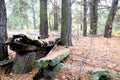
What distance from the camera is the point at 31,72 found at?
18.8ft

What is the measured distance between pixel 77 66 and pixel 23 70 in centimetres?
176

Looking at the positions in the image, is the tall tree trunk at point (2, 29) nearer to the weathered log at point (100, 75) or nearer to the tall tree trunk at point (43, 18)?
the weathered log at point (100, 75)

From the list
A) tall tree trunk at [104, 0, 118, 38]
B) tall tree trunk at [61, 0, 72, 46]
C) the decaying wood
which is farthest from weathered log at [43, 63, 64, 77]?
tall tree trunk at [104, 0, 118, 38]

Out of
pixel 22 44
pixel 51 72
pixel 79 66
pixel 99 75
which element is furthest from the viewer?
pixel 79 66

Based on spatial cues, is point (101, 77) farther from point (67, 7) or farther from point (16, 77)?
point (67, 7)

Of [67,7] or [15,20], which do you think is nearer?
[67,7]

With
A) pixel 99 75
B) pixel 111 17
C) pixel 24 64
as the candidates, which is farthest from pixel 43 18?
pixel 111 17

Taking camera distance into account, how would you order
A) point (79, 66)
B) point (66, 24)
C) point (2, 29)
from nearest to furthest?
point (79, 66), point (2, 29), point (66, 24)

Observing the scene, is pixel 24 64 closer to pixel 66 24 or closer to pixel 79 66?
pixel 79 66

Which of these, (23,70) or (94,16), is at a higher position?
(94,16)

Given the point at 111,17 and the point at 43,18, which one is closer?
the point at 43,18

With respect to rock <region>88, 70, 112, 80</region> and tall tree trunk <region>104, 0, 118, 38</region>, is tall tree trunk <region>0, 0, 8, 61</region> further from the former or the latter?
tall tree trunk <region>104, 0, 118, 38</region>

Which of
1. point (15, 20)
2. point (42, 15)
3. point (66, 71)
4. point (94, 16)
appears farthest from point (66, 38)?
point (15, 20)

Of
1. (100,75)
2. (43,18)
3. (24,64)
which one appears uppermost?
(43,18)
